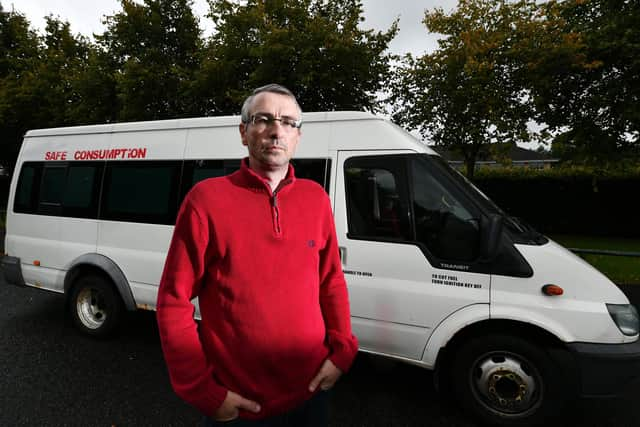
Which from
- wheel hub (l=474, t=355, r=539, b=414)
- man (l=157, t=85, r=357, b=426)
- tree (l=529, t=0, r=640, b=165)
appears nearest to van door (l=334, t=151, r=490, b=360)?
wheel hub (l=474, t=355, r=539, b=414)

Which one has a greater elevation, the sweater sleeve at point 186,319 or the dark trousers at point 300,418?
the sweater sleeve at point 186,319

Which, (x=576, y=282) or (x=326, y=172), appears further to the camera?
(x=326, y=172)

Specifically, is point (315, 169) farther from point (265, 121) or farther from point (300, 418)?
point (300, 418)

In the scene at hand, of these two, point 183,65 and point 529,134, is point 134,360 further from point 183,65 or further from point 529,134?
point 183,65

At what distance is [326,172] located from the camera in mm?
3242

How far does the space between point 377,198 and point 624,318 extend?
1929 mm

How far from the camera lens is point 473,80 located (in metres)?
10.9

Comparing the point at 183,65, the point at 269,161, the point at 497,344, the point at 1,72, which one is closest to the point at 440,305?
the point at 497,344

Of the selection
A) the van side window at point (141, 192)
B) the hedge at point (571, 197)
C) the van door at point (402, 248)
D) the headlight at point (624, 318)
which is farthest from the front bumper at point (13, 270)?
the hedge at point (571, 197)

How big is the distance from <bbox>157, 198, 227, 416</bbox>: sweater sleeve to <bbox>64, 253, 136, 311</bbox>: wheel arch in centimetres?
316

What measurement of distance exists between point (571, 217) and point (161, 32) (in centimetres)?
1811

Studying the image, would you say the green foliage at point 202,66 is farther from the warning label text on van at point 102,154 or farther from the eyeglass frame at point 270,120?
the eyeglass frame at point 270,120

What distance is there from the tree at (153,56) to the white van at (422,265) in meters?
9.33

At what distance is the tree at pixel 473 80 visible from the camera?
1109 centimetres
